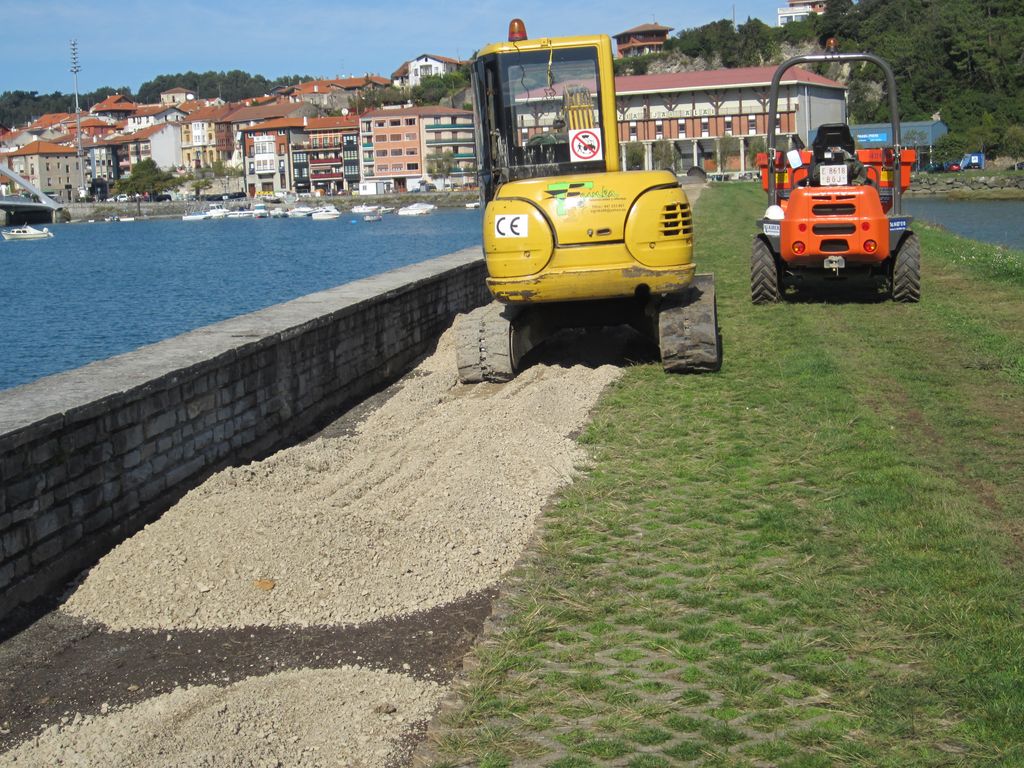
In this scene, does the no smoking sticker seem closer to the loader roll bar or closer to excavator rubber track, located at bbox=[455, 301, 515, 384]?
excavator rubber track, located at bbox=[455, 301, 515, 384]

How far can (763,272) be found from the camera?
15.8 m

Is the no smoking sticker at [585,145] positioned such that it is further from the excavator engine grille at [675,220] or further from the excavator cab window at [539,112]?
the excavator engine grille at [675,220]

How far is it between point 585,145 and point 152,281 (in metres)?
37.1

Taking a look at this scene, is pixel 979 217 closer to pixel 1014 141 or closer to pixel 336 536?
pixel 1014 141

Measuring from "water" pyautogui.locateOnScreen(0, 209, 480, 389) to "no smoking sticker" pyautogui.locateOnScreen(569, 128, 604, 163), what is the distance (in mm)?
12627

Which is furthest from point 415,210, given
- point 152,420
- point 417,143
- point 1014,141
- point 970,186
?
point 152,420

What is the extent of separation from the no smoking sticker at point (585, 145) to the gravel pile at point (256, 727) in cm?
732

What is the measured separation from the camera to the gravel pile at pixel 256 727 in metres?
4.62

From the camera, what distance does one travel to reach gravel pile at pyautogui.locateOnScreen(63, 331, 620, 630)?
20.4 feet

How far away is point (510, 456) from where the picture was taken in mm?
8320

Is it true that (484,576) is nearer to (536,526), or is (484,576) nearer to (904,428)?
(536,526)

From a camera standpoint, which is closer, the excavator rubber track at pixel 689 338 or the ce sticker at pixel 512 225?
the ce sticker at pixel 512 225

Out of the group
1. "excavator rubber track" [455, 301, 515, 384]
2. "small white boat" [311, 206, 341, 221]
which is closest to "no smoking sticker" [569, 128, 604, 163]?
"excavator rubber track" [455, 301, 515, 384]

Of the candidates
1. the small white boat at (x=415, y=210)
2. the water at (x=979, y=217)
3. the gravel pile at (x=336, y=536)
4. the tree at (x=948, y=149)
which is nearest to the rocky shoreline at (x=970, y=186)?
the water at (x=979, y=217)
